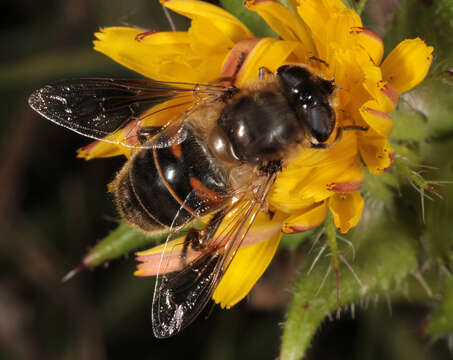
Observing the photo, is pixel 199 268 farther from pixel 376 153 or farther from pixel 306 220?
pixel 376 153

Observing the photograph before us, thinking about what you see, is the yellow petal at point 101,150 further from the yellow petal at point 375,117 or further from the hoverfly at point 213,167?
the yellow petal at point 375,117

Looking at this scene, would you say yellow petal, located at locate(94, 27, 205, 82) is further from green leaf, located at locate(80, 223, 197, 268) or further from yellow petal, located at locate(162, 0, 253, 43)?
green leaf, located at locate(80, 223, 197, 268)

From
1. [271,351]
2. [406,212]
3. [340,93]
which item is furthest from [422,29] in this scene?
[271,351]

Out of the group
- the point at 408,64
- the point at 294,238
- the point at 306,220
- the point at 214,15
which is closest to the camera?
the point at 408,64

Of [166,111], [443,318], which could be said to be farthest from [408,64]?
[443,318]

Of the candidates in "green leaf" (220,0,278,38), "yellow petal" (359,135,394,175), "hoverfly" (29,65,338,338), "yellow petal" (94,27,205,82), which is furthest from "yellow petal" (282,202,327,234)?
"green leaf" (220,0,278,38)

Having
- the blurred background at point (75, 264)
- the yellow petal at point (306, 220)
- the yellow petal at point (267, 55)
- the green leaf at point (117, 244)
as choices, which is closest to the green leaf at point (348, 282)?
the yellow petal at point (306, 220)
